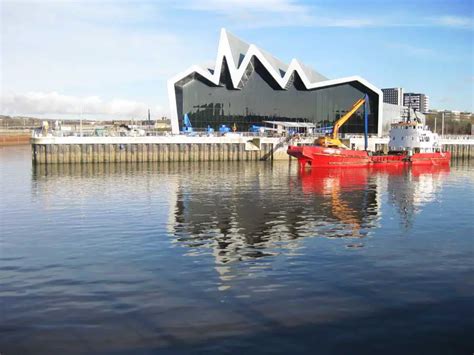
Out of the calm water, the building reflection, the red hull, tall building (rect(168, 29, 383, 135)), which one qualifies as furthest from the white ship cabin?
the calm water

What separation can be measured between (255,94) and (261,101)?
1.51 m

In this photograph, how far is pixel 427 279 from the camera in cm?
1562

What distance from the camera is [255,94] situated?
79062mm

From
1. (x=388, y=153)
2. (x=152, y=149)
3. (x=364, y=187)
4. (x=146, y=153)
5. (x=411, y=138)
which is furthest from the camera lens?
(x=411, y=138)

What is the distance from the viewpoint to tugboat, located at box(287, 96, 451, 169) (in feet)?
190

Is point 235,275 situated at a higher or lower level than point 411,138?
lower

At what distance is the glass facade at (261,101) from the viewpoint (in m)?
76.4

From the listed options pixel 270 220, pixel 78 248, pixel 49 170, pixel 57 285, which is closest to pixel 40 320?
pixel 57 285

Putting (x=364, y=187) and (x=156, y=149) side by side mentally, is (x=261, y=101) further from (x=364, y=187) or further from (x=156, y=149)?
(x=364, y=187)

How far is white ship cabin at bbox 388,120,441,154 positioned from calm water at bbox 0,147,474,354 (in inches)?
1481

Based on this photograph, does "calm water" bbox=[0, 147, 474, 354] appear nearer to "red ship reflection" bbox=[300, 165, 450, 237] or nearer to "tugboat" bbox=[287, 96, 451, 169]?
"red ship reflection" bbox=[300, 165, 450, 237]

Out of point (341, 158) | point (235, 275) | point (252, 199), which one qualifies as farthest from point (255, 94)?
point (235, 275)

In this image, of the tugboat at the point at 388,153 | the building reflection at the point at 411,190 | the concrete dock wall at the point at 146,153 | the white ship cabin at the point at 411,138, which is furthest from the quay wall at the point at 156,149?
the building reflection at the point at 411,190

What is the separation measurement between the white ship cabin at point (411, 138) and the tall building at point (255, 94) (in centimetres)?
1316
